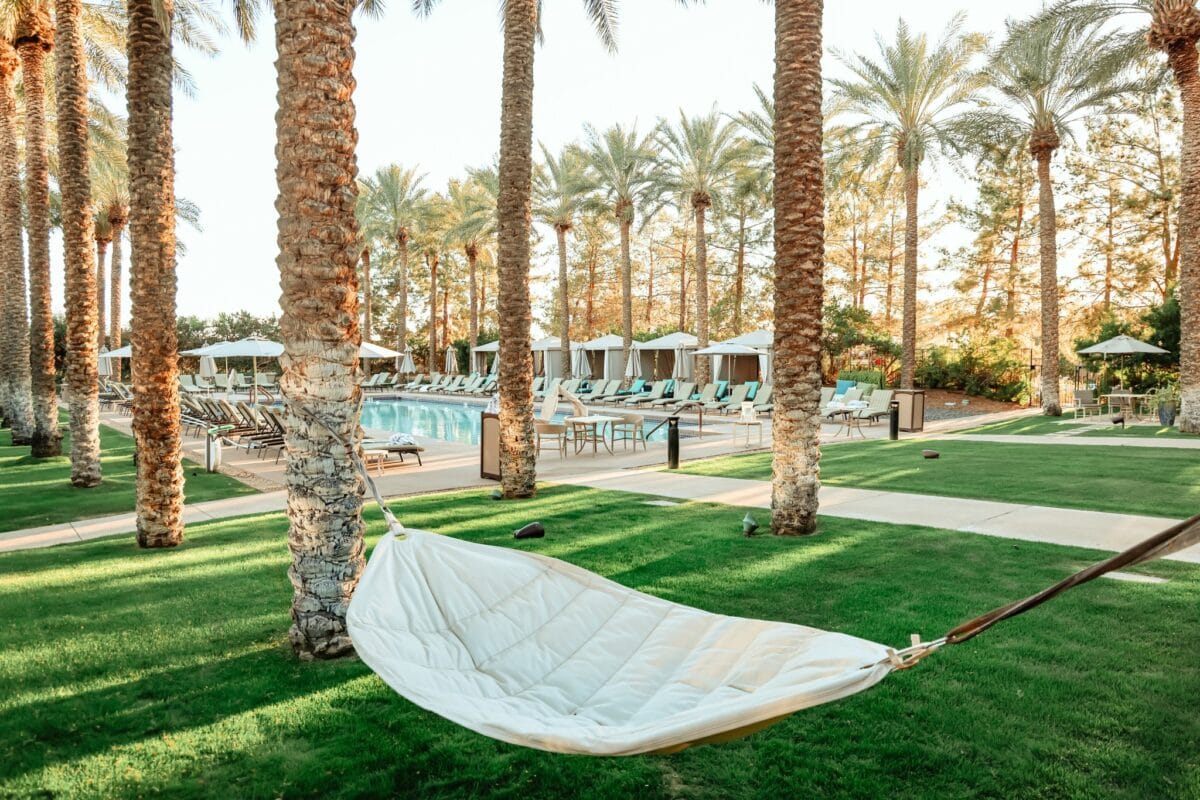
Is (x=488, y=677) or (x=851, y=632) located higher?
(x=488, y=677)

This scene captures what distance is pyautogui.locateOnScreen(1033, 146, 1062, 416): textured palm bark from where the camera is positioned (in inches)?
741

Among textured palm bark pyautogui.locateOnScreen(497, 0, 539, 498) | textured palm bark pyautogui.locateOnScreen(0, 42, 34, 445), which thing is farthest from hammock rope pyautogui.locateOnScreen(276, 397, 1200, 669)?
textured palm bark pyautogui.locateOnScreen(0, 42, 34, 445)

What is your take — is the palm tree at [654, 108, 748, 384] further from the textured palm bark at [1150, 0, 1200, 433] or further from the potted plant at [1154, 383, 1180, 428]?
the textured palm bark at [1150, 0, 1200, 433]

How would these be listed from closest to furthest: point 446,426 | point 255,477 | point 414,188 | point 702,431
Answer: point 255,477 → point 702,431 → point 446,426 → point 414,188

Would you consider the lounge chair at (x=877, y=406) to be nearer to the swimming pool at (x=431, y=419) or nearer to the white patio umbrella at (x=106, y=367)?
the swimming pool at (x=431, y=419)

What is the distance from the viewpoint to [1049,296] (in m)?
18.8

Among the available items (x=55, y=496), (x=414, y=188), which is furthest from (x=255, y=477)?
(x=414, y=188)

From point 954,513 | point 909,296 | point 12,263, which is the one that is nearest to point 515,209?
point 954,513

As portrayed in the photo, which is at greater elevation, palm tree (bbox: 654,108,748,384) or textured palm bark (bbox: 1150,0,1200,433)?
palm tree (bbox: 654,108,748,384)

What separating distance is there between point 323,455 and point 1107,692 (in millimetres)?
3851

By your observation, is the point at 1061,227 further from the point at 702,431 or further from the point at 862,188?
the point at 702,431

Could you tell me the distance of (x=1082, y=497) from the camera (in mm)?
7730

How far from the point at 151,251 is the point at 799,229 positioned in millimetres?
5313

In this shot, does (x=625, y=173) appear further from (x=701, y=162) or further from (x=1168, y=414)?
(x=1168, y=414)
